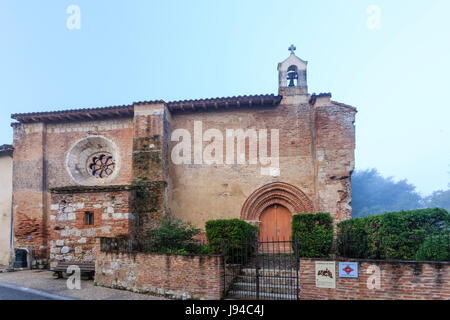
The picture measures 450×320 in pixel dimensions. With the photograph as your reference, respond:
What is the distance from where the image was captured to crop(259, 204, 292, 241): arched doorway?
11.4m

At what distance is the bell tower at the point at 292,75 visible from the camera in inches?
470

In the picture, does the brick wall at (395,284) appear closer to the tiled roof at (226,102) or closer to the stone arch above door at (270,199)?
the stone arch above door at (270,199)

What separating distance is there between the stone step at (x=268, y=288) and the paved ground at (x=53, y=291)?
187 centimetres

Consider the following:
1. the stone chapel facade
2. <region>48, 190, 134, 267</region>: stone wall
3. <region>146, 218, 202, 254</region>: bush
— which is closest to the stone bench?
<region>48, 190, 134, 267</region>: stone wall

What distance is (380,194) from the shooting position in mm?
44094

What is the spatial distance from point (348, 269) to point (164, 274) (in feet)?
13.6

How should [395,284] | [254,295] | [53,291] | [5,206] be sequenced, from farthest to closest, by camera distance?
[5,206]
[53,291]
[254,295]
[395,284]

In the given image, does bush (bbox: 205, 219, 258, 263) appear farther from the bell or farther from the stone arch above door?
the bell

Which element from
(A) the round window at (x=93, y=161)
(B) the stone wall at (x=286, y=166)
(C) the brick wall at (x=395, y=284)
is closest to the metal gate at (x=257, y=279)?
(C) the brick wall at (x=395, y=284)

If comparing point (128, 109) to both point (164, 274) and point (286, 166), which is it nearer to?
point (286, 166)

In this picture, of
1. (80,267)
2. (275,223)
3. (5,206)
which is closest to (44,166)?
(5,206)

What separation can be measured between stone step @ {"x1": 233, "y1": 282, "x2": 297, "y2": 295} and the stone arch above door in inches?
178

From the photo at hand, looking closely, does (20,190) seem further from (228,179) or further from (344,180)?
(344,180)

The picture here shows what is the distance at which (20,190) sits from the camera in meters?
12.5
